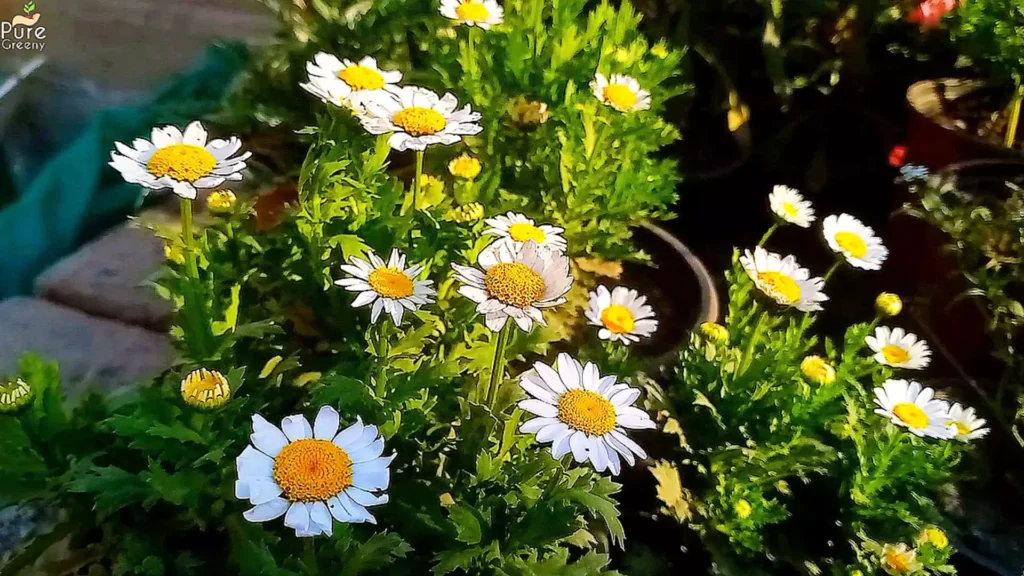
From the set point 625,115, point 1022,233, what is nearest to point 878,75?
point 1022,233

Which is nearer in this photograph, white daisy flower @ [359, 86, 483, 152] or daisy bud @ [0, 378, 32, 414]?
daisy bud @ [0, 378, 32, 414]

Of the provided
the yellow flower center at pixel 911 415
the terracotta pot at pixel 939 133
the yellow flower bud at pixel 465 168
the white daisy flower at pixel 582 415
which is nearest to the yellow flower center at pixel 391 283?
the white daisy flower at pixel 582 415

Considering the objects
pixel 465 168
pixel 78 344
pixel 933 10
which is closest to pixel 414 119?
pixel 465 168

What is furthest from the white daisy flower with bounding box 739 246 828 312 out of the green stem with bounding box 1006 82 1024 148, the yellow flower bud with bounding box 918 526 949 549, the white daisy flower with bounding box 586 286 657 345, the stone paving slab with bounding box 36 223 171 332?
the stone paving slab with bounding box 36 223 171 332

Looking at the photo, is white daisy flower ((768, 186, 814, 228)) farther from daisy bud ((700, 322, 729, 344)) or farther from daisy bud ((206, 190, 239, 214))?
daisy bud ((206, 190, 239, 214))

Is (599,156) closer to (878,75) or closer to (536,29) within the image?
(536,29)

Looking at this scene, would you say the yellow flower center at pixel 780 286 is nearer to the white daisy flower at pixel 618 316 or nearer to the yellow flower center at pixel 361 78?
the white daisy flower at pixel 618 316
